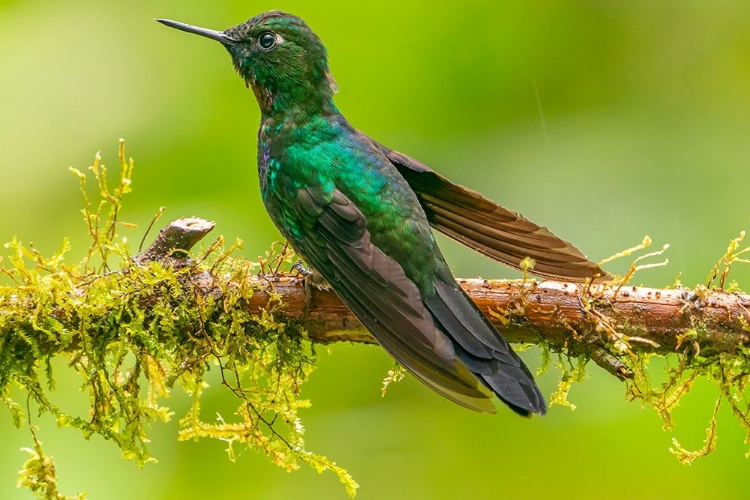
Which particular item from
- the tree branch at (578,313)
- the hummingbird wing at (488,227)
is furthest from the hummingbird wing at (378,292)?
the hummingbird wing at (488,227)

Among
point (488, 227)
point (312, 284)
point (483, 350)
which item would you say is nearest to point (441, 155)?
point (488, 227)

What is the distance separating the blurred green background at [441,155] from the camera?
373 cm

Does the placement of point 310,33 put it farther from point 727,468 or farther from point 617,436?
point 727,468

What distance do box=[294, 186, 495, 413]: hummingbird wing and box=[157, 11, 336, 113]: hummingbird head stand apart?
A: 602 mm

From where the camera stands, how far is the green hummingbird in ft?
8.87

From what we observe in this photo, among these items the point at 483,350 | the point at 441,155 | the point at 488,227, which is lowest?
the point at 483,350

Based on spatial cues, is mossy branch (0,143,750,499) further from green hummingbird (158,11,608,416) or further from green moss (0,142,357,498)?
green hummingbird (158,11,608,416)

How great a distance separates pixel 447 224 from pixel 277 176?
2.44ft

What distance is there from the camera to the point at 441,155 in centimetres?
442

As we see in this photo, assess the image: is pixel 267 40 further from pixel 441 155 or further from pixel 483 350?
pixel 483 350

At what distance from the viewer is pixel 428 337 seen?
8.97 ft

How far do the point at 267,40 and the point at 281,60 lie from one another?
0.38 ft

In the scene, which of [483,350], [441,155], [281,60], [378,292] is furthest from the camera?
[441,155]

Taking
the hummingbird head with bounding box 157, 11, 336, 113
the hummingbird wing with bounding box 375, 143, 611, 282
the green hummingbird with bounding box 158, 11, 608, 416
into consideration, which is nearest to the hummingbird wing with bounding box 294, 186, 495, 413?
the green hummingbird with bounding box 158, 11, 608, 416
